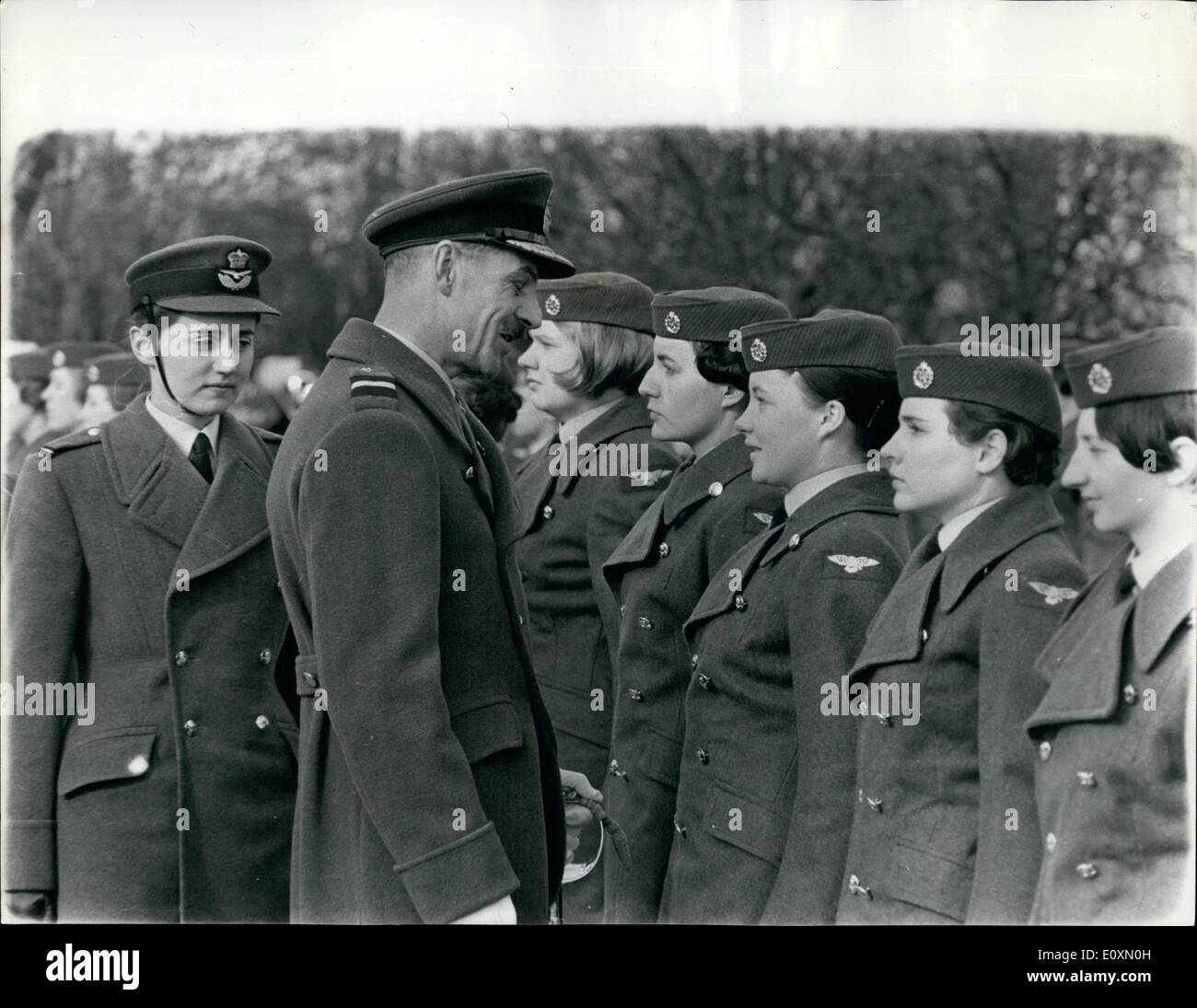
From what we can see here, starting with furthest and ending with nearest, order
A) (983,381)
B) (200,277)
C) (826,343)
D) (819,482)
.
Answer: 1. (200,277)
2. (826,343)
3. (819,482)
4. (983,381)

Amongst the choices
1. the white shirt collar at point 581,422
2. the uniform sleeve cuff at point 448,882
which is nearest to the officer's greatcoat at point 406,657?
the uniform sleeve cuff at point 448,882

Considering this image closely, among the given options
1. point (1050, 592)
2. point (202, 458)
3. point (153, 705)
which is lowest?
point (153, 705)

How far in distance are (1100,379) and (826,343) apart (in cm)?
80

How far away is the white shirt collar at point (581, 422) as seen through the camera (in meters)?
6.04

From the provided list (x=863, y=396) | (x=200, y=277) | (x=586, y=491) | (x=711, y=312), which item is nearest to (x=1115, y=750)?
(x=863, y=396)

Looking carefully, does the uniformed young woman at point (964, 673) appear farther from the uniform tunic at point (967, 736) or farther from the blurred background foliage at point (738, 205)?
the blurred background foliage at point (738, 205)

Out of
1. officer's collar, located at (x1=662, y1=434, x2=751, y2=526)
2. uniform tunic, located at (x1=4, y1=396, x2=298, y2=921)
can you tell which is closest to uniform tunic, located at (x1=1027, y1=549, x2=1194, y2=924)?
officer's collar, located at (x1=662, y1=434, x2=751, y2=526)

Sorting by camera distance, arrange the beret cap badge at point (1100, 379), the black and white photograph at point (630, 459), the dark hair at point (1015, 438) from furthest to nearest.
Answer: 1. the beret cap badge at point (1100, 379)
2. the dark hair at point (1015, 438)
3. the black and white photograph at point (630, 459)

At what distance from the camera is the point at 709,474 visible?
5.56 metres

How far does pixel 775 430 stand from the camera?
5266mm

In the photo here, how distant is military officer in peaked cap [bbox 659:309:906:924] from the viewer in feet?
16.3

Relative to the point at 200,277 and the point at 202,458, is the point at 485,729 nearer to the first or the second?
the point at 202,458

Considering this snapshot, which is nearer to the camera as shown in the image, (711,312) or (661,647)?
(661,647)

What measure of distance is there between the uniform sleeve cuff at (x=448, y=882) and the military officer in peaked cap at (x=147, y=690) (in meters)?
1.29
